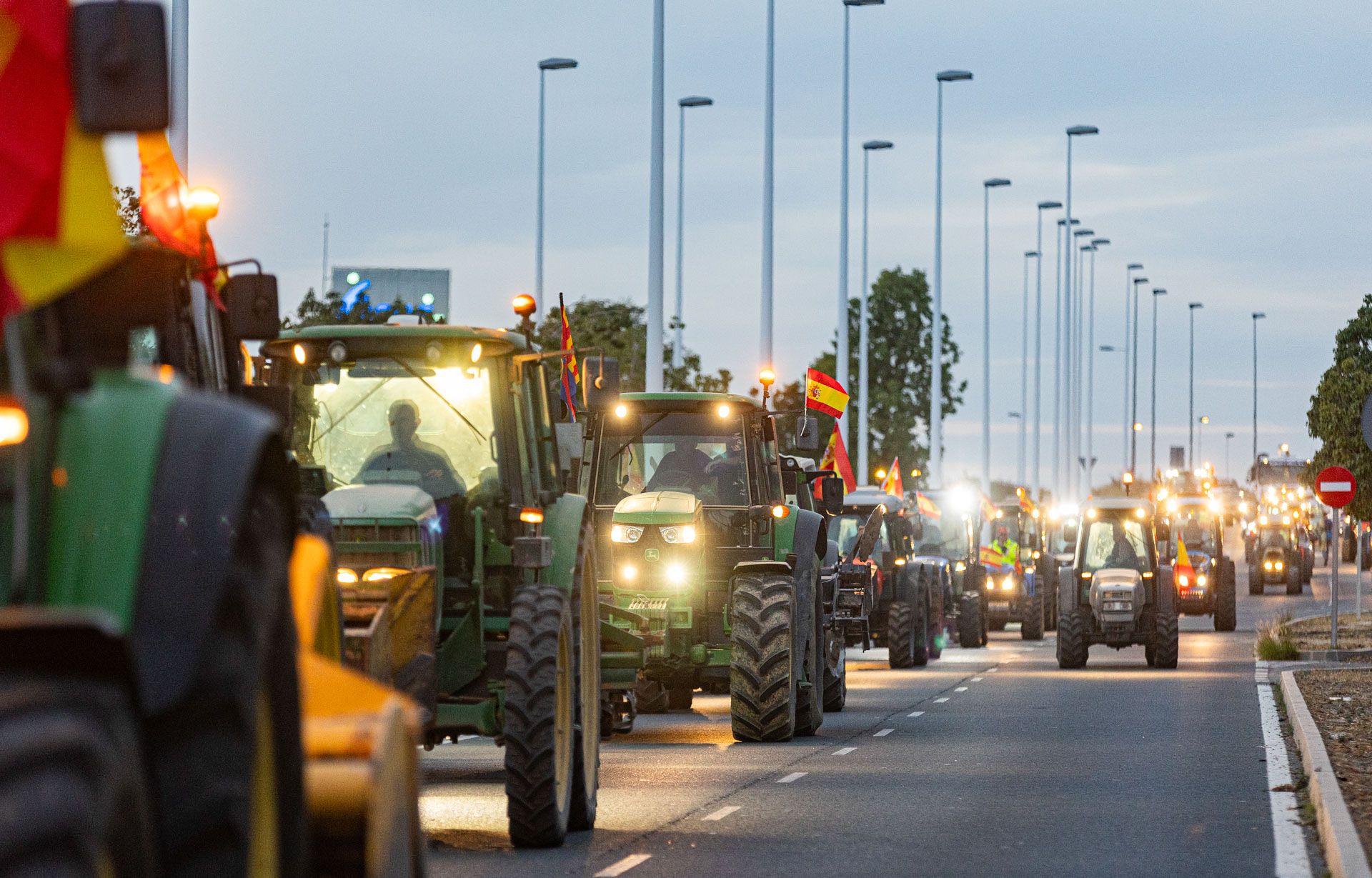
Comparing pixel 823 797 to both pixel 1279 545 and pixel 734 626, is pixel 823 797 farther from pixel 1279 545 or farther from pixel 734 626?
pixel 1279 545

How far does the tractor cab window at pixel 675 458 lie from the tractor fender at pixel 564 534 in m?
6.63

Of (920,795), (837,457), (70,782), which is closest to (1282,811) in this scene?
(920,795)

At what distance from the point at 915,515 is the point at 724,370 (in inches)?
937

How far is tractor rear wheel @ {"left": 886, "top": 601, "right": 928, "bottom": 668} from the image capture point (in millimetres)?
34406

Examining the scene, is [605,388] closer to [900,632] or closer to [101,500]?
[101,500]

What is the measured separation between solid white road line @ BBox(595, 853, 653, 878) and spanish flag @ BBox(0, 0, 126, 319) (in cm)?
650

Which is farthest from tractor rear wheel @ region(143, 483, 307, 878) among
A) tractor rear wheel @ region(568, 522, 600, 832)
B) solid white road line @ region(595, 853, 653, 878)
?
tractor rear wheel @ region(568, 522, 600, 832)

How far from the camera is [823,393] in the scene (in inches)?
1350

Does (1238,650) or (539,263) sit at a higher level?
(539,263)

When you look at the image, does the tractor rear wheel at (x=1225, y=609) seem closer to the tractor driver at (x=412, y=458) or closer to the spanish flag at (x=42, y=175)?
the tractor driver at (x=412, y=458)

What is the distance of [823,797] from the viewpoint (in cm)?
1559

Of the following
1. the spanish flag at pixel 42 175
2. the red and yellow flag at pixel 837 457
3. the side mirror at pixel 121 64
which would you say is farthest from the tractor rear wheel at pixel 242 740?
the red and yellow flag at pixel 837 457

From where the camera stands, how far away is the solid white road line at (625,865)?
11.6 meters

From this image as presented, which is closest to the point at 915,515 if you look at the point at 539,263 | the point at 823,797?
the point at 539,263
